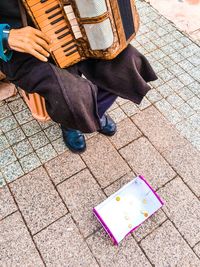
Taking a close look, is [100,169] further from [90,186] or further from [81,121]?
[81,121]

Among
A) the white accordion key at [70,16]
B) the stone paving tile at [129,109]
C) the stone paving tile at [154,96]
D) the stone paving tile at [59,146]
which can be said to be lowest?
the stone paving tile at [154,96]

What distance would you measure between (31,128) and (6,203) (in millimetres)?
744

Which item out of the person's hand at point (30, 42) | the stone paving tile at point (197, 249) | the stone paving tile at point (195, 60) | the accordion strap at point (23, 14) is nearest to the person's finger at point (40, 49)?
the person's hand at point (30, 42)

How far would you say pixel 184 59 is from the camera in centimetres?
356

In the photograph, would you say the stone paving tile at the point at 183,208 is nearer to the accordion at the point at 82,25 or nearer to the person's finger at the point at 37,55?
the accordion at the point at 82,25

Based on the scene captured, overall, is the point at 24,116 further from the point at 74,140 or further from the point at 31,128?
the point at 74,140

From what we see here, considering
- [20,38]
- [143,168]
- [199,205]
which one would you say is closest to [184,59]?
[143,168]

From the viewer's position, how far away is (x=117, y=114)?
120 inches

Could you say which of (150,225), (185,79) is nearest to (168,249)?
(150,225)

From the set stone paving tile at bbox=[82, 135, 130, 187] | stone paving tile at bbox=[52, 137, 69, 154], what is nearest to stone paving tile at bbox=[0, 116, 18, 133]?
stone paving tile at bbox=[52, 137, 69, 154]

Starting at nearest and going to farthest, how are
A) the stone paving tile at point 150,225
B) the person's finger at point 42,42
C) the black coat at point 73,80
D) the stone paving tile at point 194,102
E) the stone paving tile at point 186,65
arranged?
the person's finger at point 42,42 < the black coat at point 73,80 < the stone paving tile at point 150,225 < the stone paving tile at point 194,102 < the stone paving tile at point 186,65

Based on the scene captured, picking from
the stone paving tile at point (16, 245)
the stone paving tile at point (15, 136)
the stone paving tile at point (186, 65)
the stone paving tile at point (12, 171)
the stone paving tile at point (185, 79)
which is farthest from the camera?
the stone paving tile at point (186, 65)

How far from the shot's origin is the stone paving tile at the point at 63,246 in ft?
7.25

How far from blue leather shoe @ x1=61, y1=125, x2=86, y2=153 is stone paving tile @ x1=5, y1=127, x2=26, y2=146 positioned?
41cm
